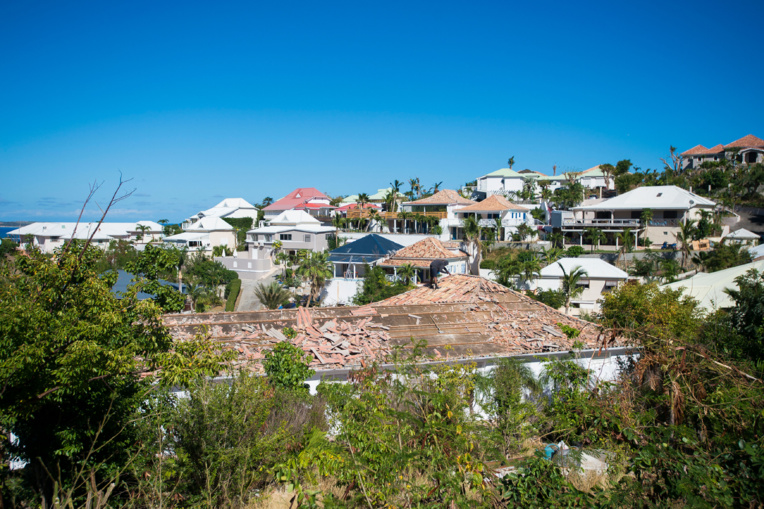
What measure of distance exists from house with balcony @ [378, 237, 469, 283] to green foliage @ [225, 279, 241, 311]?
11.6 m

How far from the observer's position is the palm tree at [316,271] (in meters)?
34.9

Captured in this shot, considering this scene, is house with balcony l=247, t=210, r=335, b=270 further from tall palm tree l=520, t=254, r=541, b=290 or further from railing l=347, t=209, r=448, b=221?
tall palm tree l=520, t=254, r=541, b=290

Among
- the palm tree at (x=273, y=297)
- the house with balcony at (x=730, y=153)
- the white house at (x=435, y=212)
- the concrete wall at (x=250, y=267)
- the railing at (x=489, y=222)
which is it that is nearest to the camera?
the palm tree at (x=273, y=297)

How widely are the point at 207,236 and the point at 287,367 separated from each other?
4819cm

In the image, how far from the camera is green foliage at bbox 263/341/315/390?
1032 cm

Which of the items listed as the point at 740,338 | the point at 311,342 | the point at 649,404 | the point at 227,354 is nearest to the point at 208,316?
the point at 311,342

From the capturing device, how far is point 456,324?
1488 centimetres

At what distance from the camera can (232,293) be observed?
37812 mm

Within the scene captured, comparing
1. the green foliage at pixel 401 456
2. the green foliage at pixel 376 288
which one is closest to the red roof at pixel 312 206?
the green foliage at pixel 376 288

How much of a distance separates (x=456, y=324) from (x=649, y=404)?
572 centimetres

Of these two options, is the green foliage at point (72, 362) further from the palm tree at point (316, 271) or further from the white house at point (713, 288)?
the palm tree at point (316, 271)

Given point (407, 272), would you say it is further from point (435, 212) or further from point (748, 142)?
point (748, 142)

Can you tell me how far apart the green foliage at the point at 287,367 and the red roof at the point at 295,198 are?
202 ft

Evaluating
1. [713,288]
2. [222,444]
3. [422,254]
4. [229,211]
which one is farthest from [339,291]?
[229,211]
